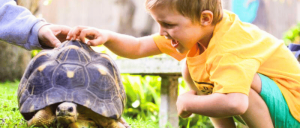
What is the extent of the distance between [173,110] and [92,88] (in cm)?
174

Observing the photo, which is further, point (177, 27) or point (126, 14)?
point (126, 14)

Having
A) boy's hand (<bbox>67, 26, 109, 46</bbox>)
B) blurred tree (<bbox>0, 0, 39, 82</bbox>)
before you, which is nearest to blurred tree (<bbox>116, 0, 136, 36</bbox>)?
blurred tree (<bbox>0, 0, 39, 82</bbox>)

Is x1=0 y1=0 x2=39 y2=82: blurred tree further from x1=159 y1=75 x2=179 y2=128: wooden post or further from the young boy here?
the young boy

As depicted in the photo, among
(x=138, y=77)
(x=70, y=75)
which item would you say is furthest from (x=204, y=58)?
(x=138, y=77)

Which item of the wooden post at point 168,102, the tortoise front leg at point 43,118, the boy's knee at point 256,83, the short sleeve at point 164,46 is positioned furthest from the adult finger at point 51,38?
the wooden post at point 168,102

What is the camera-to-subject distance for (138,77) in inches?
161

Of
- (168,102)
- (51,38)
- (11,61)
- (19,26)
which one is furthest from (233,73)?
(11,61)

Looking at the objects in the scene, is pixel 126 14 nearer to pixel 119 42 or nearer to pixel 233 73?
pixel 119 42

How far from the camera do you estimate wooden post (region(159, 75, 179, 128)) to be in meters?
3.20

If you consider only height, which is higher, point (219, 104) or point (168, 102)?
point (219, 104)

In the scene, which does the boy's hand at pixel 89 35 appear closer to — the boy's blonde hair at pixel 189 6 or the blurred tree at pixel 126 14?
the boy's blonde hair at pixel 189 6

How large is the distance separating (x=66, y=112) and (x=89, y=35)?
18.8 inches

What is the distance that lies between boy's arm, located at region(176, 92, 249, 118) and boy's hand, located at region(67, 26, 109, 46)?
576mm

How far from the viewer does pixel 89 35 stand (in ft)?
5.85
